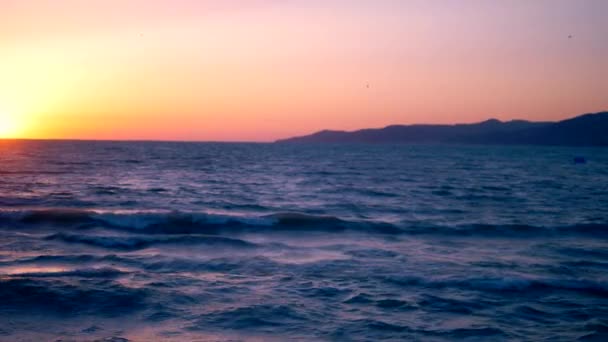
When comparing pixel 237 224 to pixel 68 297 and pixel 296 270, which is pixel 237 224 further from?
pixel 68 297

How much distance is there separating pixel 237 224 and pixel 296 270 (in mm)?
7168

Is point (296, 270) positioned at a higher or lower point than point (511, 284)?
higher

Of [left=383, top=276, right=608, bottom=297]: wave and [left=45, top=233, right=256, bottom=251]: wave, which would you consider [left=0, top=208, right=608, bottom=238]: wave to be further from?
[left=383, top=276, right=608, bottom=297]: wave

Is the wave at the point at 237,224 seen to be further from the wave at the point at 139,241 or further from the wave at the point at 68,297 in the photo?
the wave at the point at 68,297

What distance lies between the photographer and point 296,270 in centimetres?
1138

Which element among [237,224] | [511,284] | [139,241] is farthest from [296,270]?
[237,224]

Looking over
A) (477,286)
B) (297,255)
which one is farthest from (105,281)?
(477,286)

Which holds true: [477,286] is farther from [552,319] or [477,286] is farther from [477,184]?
[477,184]

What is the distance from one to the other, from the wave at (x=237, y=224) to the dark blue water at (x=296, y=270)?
0.08 m

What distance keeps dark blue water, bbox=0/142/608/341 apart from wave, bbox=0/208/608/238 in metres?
0.08

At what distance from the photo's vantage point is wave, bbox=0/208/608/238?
1702 centimetres

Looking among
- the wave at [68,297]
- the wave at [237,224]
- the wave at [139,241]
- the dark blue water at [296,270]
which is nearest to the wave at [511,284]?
the dark blue water at [296,270]

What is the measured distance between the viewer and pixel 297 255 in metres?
13.2

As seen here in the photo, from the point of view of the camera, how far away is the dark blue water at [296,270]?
7.95 metres
